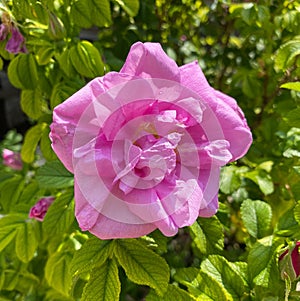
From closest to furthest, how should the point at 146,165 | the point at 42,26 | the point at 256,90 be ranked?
1. the point at 146,165
2. the point at 42,26
3. the point at 256,90

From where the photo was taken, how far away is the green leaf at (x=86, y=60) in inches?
29.7

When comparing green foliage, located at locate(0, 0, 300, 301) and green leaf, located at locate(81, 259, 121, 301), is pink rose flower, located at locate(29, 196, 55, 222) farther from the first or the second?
green leaf, located at locate(81, 259, 121, 301)

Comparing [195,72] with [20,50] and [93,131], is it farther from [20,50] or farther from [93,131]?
[20,50]

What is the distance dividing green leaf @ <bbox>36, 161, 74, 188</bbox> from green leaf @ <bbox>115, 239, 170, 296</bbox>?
0.19 m

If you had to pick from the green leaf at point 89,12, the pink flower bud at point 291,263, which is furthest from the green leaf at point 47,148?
the pink flower bud at point 291,263

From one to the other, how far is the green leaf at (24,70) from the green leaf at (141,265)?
370 mm

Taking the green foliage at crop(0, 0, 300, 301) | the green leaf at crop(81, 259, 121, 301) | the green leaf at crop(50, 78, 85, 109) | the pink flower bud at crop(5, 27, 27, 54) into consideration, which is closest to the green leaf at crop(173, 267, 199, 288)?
the green foliage at crop(0, 0, 300, 301)

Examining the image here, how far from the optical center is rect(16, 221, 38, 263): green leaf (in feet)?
2.70

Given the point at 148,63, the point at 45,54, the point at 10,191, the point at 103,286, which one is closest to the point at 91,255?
the point at 103,286

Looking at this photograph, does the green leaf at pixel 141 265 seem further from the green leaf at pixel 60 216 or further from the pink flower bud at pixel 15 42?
the pink flower bud at pixel 15 42

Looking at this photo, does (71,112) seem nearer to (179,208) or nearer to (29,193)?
(179,208)

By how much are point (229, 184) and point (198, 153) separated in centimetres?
31

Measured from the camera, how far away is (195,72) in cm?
59

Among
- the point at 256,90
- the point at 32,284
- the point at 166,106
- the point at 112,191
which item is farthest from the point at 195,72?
the point at 32,284
